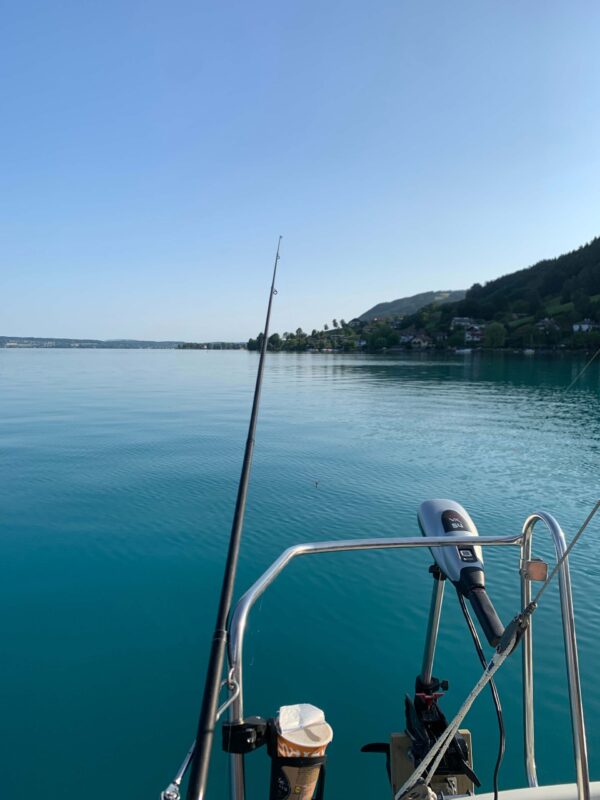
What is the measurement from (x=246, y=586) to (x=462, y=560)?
492cm

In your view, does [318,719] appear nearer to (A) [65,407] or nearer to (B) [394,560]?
(B) [394,560]

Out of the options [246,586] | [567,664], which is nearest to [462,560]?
[567,664]

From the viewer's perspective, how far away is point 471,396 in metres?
31.8

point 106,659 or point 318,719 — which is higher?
point 318,719

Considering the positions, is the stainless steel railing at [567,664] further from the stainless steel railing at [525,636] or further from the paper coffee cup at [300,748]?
the paper coffee cup at [300,748]

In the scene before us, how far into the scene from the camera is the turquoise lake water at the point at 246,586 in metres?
4.42

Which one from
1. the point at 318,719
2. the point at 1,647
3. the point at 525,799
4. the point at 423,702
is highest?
the point at 318,719

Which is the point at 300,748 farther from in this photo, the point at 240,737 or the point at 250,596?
the point at 250,596

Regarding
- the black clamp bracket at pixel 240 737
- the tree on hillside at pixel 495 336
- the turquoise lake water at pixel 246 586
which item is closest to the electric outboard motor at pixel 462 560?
the black clamp bracket at pixel 240 737

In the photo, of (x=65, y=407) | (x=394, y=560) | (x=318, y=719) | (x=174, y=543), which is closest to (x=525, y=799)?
(x=318, y=719)

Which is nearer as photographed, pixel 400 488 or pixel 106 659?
pixel 106 659

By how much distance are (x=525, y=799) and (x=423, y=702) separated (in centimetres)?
109

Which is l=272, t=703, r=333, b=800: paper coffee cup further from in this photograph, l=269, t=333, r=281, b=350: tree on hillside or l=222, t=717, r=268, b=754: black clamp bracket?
l=269, t=333, r=281, b=350: tree on hillside

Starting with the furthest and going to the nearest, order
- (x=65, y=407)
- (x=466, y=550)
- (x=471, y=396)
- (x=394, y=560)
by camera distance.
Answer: (x=471, y=396), (x=65, y=407), (x=394, y=560), (x=466, y=550)
